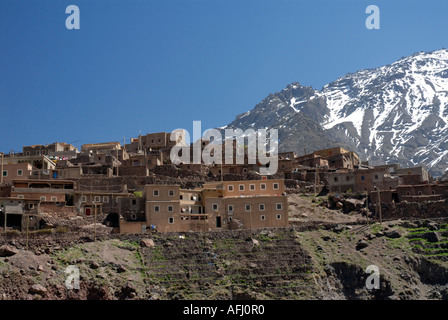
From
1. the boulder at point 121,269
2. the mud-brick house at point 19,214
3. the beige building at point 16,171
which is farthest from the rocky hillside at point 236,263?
the beige building at point 16,171

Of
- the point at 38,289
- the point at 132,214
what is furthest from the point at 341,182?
the point at 38,289

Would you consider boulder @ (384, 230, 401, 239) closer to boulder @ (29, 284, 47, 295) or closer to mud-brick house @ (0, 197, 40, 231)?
mud-brick house @ (0, 197, 40, 231)

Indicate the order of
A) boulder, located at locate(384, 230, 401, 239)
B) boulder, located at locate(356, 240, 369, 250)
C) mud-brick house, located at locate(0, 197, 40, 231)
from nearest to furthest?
mud-brick house, located at locate(0, 197, 40, 231) < boulder, located at locate(356, 240, 369, 250) < boulder, located at locate(384, 230, 401, 239)

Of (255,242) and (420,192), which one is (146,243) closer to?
(255,242)

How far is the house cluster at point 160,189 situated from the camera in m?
79.1

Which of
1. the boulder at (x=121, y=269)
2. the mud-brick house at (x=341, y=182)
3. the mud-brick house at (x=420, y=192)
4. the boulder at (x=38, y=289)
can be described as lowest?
the boulder at (x=38, y=289)

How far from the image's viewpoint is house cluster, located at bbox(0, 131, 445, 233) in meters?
79.1

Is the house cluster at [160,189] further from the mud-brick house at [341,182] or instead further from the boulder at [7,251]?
the boulder at [7,251]

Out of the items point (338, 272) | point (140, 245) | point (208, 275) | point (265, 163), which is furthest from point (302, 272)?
point (265, 163)

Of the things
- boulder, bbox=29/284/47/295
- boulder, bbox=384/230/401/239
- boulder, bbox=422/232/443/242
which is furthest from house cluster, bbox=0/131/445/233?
boulder, bbox=29/284/47/295

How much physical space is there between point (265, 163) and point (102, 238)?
117 feet

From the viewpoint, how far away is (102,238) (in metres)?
74.3

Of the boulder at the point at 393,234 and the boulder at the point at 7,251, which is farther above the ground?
the boulder at the point at 393,234
